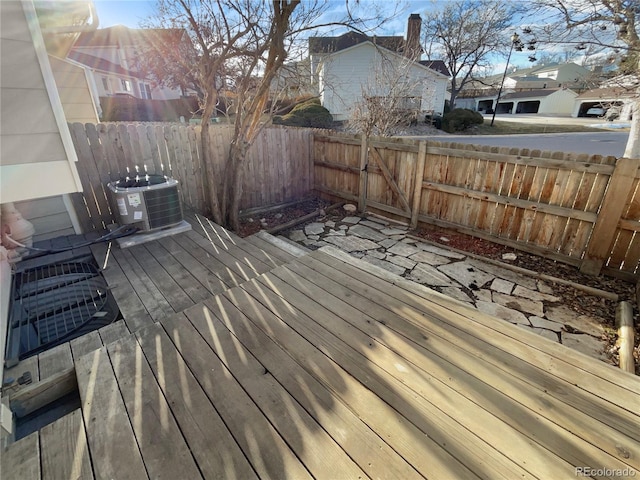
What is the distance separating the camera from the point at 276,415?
1.39m

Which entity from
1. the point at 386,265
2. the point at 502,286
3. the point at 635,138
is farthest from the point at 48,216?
the point at 635,138

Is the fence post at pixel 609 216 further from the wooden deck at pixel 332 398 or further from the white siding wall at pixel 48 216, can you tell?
the white siding wall at pixel 48 216

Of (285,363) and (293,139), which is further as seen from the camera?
(293,139)

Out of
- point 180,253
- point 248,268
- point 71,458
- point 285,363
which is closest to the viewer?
point 71,458

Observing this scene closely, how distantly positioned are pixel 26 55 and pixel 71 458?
6.91 ft

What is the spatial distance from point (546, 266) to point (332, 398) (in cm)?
358

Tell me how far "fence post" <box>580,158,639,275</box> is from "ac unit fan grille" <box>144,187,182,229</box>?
15.9 feet

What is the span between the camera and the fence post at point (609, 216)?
301cm

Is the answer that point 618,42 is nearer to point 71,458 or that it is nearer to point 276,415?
point 276,415

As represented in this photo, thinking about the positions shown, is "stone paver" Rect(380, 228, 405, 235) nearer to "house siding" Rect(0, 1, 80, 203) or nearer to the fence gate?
the fence gate

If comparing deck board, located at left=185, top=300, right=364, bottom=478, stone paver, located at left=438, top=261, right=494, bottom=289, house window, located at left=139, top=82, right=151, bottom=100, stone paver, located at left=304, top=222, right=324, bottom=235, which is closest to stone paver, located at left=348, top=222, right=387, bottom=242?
stone paver, located at left=304, top=222, right=324, bottom=235

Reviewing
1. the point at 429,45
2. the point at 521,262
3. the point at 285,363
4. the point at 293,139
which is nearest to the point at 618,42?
the point at 521,262

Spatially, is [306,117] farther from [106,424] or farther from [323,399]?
[106,424]

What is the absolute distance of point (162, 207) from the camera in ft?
11.6
